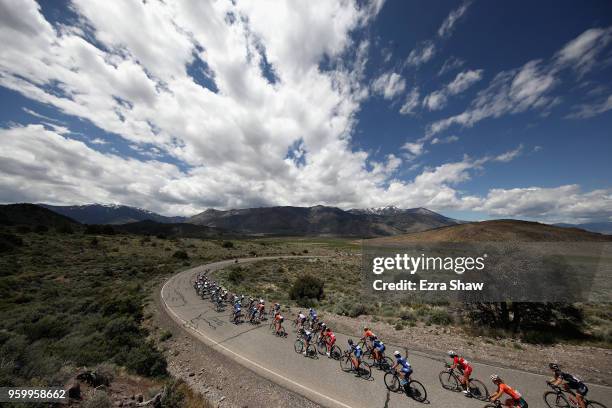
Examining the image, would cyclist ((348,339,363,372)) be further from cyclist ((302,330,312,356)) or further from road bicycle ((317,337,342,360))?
cyclist ((302,330,312,356))

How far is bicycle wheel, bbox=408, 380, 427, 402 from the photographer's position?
31.2ft

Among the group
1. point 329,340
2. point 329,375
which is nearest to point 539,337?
point 329,340

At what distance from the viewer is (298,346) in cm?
1454

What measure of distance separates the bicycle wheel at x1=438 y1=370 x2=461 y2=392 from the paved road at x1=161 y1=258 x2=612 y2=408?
25cm

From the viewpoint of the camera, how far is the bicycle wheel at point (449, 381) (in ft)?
32.8

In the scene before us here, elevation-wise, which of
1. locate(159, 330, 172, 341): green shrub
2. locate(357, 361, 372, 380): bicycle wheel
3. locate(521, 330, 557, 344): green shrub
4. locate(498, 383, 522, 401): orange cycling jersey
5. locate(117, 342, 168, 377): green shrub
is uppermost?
locate(498, 383, 522, 401): orange cycling jersey

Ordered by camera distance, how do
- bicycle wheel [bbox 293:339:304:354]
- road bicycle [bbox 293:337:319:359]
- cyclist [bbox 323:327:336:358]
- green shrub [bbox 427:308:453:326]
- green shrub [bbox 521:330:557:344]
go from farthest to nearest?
green shrub [bbox 427:308:453:326] < green shrub [bbox 521:330:557:344] < bicycle wheel [bbox 293:339:304:354] < road bicycle [bbox 293:337:319:359] < cyclist [bbox 323:327:336:358]

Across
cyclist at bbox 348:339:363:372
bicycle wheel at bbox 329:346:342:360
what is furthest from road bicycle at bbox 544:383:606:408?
bicycle wheel at bbox 329:346:342:360

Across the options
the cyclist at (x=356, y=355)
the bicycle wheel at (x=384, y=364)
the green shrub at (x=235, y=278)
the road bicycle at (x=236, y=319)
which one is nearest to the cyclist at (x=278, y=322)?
the road bicycle at (x=236, y=319)

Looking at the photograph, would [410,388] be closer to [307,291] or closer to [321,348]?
[321,348]

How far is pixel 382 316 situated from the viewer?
20344mm

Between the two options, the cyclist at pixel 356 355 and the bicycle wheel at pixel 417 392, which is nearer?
the bicycle wheel at pixel 417 392

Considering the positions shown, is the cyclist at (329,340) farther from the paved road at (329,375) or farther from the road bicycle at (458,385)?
the road bicycle at (458,385)

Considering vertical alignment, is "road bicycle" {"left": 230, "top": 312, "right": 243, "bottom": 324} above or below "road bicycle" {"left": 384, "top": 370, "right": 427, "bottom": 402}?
below
